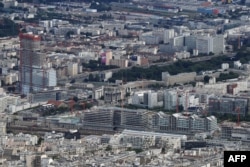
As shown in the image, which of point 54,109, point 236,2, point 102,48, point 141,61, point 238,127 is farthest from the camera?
point 236,2

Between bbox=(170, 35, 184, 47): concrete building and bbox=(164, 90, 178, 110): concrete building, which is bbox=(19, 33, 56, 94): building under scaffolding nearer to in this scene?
bbox=(164, 90, 178, 110): concrete building

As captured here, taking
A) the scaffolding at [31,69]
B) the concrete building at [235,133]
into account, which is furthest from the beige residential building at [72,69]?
the concrete building at [235,133]

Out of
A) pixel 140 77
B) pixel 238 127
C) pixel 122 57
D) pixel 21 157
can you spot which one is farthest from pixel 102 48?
pixel 21 157

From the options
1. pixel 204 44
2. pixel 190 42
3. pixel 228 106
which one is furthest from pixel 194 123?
pixel 190 42

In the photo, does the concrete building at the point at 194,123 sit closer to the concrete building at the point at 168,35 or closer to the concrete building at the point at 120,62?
the concrete building at the point at 120,62

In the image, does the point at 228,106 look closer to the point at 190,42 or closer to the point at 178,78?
the point at 178,78

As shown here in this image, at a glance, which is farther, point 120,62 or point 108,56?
point 108,56

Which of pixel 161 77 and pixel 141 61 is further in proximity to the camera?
pixel 141 61

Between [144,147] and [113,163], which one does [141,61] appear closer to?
[144,147]

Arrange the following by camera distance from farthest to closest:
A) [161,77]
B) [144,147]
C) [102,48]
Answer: [102,48] < [161,77] < [144,147]
